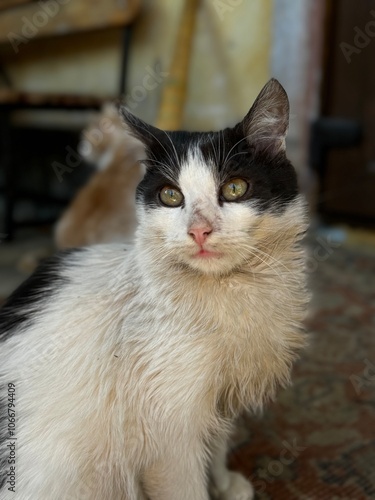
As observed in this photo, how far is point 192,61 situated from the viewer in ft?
7.00

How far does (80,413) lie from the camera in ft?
2.29

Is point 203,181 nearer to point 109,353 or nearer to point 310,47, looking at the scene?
point 109,353

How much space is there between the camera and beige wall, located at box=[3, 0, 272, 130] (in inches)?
77.7

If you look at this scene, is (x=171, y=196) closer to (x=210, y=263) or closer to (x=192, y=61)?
(x=210, y=263)

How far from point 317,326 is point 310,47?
3.91ft

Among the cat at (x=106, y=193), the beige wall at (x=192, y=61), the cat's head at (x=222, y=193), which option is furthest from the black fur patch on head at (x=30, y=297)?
the beige wall at (x=192, y=61)

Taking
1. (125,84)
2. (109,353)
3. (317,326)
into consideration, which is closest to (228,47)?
(125,84)

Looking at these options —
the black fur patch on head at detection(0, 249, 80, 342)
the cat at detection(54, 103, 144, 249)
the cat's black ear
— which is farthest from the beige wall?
the black fur patch on head at detection(0, 249, 80, 342)

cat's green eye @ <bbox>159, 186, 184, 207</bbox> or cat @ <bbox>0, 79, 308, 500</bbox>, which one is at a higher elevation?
cat's green eye @ <bbox>159, 186, 184, 207</bbox>

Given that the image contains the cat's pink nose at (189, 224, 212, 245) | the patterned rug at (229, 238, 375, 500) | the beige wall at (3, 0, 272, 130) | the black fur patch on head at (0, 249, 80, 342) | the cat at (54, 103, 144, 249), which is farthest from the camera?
the beige wall at (3, 0, 272, 130)

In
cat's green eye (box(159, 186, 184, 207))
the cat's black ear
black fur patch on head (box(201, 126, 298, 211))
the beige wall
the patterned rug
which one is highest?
the beige wall

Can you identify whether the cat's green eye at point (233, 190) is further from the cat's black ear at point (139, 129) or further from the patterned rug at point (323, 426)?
the patterned rug at point (323, 426)

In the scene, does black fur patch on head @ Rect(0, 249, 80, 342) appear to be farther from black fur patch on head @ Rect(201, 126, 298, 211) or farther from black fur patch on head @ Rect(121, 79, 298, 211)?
black fur patch on head @ Rect(201, 126, 298, 211)

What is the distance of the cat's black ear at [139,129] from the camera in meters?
0.75
